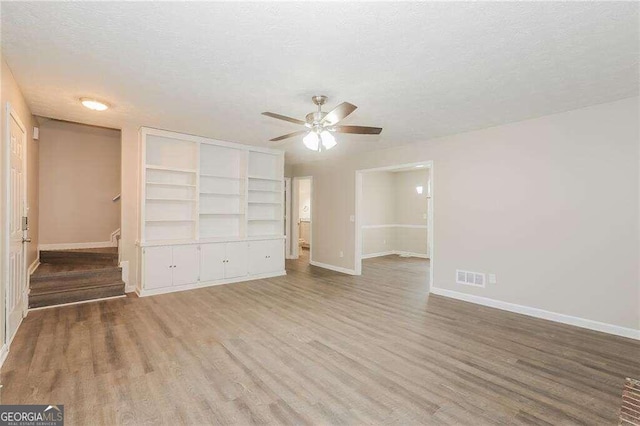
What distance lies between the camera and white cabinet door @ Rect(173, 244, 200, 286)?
4965 mm

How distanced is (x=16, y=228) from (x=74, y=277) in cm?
150

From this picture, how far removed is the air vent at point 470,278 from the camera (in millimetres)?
4461

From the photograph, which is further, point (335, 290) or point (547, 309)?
point (335, 290)

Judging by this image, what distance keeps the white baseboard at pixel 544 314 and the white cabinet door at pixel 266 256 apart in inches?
116

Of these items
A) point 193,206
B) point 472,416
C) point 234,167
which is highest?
point 234,167

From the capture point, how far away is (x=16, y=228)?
3.25m

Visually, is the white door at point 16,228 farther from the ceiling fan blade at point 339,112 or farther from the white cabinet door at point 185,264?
the ceiling fan blade at point 339,112

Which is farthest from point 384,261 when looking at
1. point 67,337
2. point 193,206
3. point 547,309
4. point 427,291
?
point 67,337

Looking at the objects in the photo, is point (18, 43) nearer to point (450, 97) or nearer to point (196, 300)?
point (196, 300)

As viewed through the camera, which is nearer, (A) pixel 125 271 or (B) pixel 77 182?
(A) pixel 125 271

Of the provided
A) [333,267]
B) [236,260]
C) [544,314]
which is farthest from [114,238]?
[544,314]

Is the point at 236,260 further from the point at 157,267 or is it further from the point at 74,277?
the point at 74,277

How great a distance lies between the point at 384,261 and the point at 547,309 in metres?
4.28

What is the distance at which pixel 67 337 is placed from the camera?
3141mm
